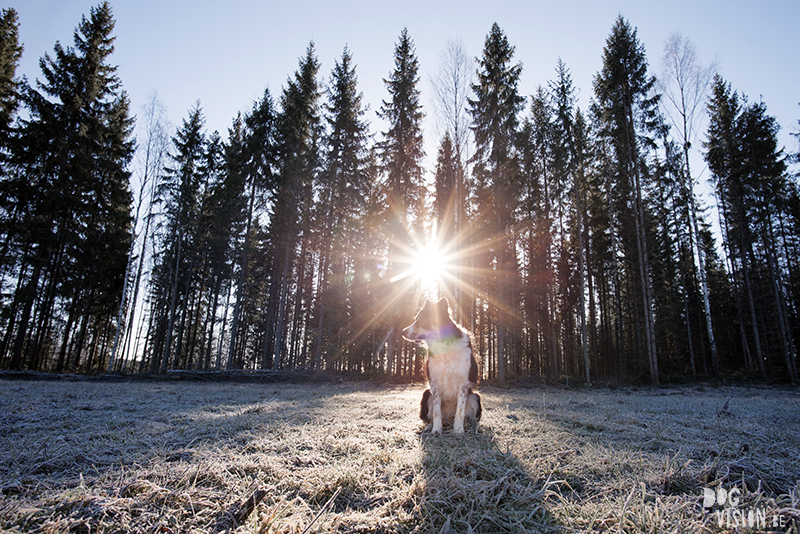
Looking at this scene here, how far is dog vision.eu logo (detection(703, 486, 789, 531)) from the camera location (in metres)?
1.35

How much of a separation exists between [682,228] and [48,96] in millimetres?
39866

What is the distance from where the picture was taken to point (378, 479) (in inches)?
86.1

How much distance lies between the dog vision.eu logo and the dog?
263 centimetres

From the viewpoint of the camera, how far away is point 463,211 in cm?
1750

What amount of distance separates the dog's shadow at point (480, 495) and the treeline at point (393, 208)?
43.3 ft

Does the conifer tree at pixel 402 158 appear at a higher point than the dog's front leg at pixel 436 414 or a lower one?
higher

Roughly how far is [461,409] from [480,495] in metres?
2.35

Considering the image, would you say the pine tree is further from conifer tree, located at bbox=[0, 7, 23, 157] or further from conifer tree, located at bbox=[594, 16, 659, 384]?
conifer tree, located at bbox=[0, 7, 23, 157]

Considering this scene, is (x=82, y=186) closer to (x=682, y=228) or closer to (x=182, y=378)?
(x=182, y=378)

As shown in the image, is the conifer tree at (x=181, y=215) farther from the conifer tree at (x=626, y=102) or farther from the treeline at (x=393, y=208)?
the conifer tree at (x=626, y=102)

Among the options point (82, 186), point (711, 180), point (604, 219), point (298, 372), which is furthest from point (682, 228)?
point (82, 186)

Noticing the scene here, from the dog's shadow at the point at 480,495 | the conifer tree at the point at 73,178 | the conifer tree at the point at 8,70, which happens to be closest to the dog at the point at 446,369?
the dog's shadow at the point at 480,495

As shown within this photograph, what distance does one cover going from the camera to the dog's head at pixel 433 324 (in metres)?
4.64

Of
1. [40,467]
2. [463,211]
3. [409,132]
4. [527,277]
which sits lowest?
[40,467]
